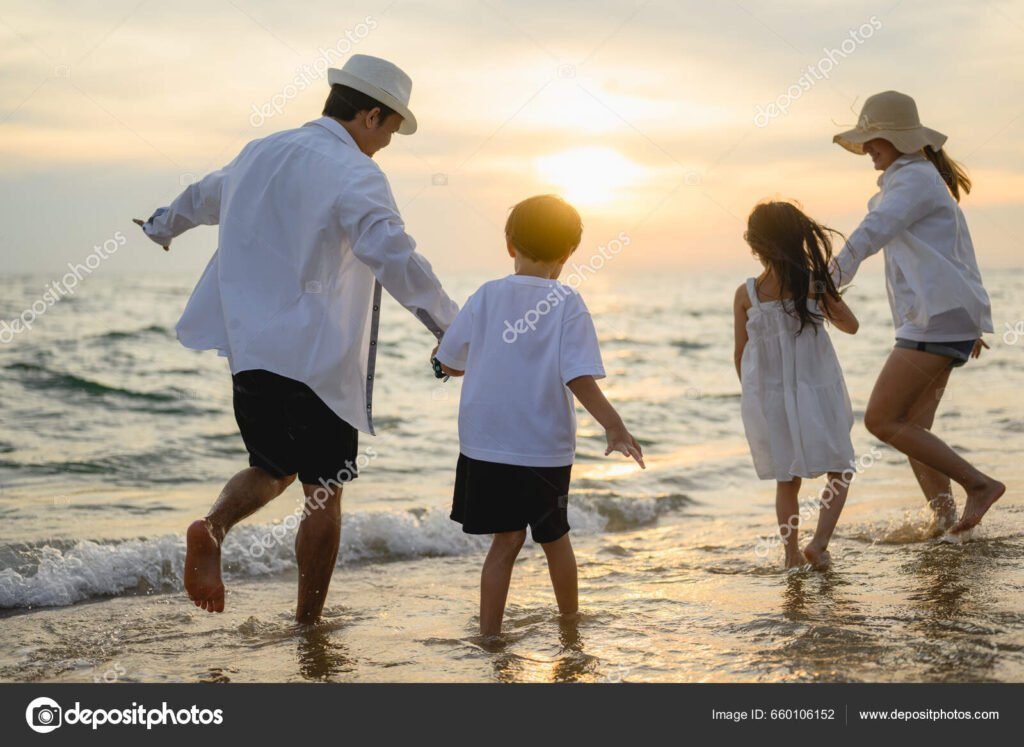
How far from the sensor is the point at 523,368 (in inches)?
145

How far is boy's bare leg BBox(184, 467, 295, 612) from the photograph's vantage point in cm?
355

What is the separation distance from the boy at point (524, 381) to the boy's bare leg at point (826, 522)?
1.62m

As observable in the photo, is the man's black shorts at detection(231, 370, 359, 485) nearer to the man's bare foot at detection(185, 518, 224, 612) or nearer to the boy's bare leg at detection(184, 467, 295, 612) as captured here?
the boy's bare leg at detection(184, 467, 295, 612)

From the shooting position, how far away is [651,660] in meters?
3.56

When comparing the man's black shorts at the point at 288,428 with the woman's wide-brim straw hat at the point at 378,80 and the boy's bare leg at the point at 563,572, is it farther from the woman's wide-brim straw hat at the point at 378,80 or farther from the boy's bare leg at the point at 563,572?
the woman's wide-brim straw hat at the point at 378,80

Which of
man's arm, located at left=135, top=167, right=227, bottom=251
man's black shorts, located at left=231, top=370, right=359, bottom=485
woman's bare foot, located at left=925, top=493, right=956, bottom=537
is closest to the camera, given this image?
man's black shorts, located at left=231, top=370, right=359, bottom=485

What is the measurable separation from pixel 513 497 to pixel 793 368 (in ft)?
5.89

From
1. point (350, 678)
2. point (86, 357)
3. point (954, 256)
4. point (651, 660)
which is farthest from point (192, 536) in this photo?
point (86, 357)

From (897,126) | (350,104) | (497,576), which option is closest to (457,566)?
(497,576)

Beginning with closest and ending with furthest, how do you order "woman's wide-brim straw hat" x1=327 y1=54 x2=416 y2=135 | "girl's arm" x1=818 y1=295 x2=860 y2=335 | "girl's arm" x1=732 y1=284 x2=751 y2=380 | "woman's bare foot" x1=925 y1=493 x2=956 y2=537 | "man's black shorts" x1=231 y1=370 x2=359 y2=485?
"man's black shorts" x1=231 y1=370 x2=359 y2=485
"woman's wide-brim straw hat" x1=327 y1=54 x2=416 y2=135
"girl's arm" x1=818 y1=295 x2=860 y2=335
"girl's arm" x1=732 y1=284 x2=751 y2=380
"woman's bare foot" x1=925 y1=493 x2=956 y2=537

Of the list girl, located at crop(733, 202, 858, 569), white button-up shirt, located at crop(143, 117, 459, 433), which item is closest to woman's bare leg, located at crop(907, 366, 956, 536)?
girl, located at crop(733, 202, 858, 569)
